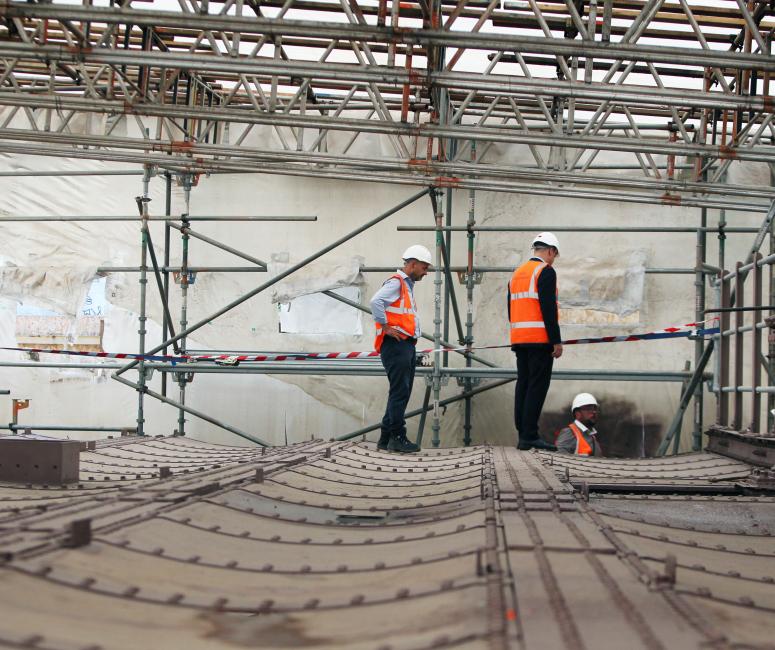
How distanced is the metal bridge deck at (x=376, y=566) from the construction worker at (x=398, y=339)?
9.74 feet

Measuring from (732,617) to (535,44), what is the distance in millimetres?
5043

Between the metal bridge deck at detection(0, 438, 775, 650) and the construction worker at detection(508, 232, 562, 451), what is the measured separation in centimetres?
247

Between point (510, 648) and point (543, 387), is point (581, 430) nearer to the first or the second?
point (543, 387)

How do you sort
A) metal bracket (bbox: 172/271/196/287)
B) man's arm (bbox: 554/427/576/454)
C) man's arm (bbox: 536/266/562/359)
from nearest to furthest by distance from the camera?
man's arm (bbox: 536/266/562/359)
man's arm (bbox: 554/427/576/454)
metal bracket (bbox: 172/271/196/287)

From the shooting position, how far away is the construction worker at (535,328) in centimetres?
870

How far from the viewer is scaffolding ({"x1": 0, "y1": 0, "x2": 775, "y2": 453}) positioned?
7.59 metres

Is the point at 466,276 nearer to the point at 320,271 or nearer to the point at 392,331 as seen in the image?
the point at 320,271

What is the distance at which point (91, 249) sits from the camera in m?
13.9

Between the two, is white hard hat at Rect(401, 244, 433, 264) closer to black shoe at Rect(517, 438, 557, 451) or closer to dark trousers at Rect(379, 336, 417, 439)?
dark trousers at Rect(379, 336, 417, 439)

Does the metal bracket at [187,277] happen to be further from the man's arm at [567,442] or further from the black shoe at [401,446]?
the man's arm at [567,442]

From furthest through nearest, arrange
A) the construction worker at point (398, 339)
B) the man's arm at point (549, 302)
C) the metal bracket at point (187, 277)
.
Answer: the metal bracket at point (187, 277) < the construction worker at point (398, 339) < the man's arm at point (549, 302)

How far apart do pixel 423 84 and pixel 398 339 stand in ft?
7.76

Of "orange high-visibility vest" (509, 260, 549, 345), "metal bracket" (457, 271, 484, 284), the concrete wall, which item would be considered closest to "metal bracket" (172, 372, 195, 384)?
the concrete wall

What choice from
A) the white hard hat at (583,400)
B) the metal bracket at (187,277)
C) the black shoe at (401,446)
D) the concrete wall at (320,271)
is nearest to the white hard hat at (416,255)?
the black shoe at (401,446)
